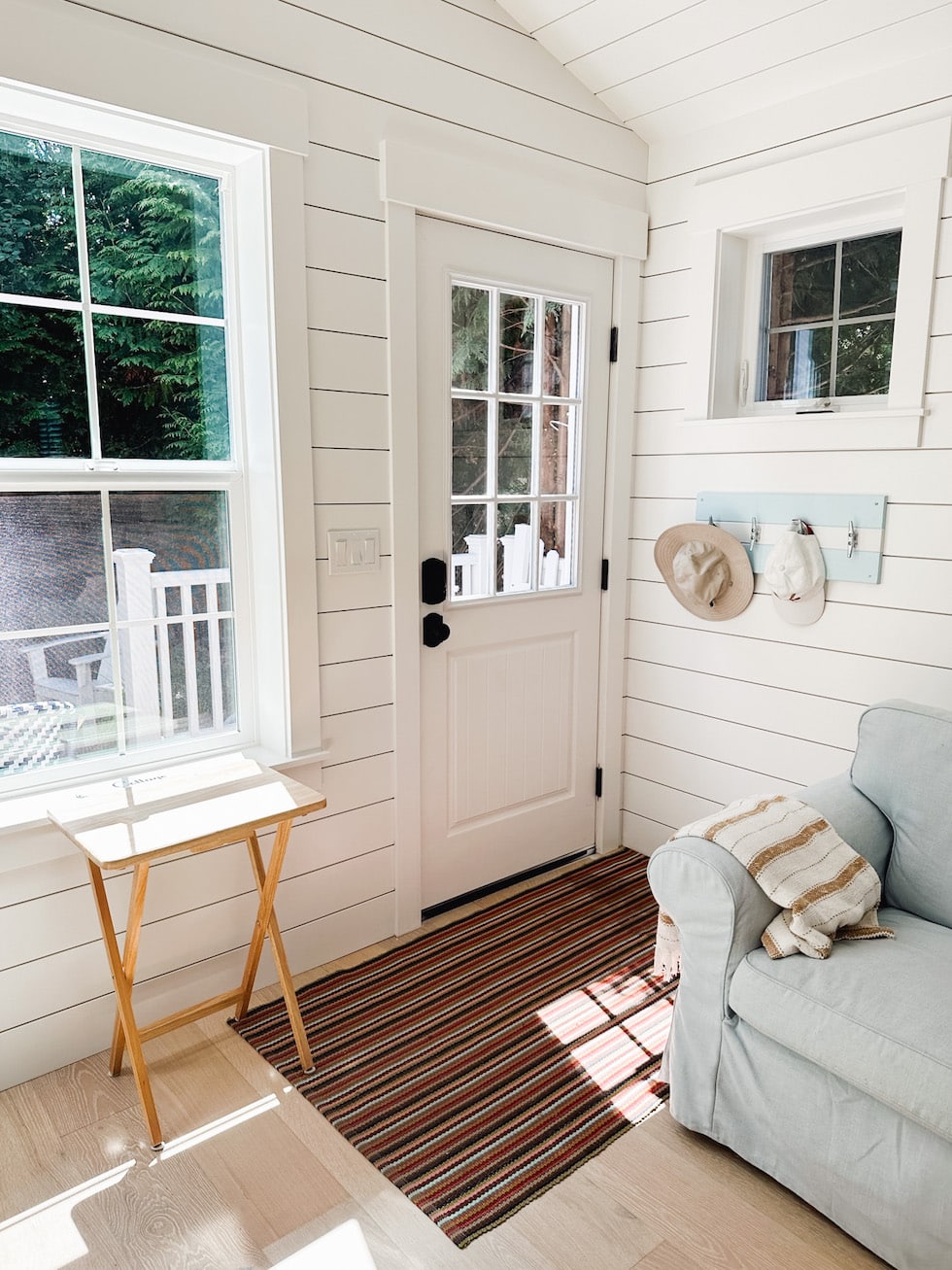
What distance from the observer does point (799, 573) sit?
2588mm

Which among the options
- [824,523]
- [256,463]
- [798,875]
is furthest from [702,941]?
[256,463]

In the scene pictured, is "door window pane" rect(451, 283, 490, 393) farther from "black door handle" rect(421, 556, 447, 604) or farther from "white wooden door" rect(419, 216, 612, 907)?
"black door handle" rect(421, 556, 447, 604)

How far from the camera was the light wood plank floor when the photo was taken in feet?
5.39

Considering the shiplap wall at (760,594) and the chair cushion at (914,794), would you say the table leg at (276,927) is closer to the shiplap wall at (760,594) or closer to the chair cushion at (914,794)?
the chair cushion at (914,794)

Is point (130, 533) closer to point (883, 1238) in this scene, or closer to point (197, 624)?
point (197, 624)

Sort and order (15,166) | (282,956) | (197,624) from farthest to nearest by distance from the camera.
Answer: (197,624) → (282,956) → (15,166)

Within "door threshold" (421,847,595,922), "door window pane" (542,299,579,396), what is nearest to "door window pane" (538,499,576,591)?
"door window pane" (542,299,579,396)

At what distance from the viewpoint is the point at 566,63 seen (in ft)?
8.66

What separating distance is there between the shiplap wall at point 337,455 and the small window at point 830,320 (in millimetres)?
711

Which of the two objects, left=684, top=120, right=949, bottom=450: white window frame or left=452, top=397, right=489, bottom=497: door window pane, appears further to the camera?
left=452, top=397, right=489, bottom=497: door window pane

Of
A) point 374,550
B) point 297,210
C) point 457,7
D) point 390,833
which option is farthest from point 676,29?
point 390,833

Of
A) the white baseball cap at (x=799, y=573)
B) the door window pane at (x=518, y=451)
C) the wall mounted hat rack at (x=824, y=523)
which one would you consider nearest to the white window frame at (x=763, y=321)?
the wall mounted hat rack at (x=824, y=523)

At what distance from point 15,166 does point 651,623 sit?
7.30 feet

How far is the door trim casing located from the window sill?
1.01 feet
